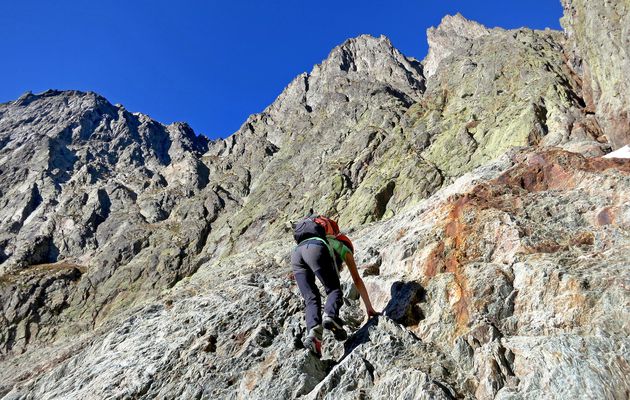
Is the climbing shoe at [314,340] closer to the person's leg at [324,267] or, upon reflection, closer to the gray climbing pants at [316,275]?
the gray climbing pants at [316,275]

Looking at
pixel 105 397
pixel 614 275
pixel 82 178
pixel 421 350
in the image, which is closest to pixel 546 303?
pixel 614 275

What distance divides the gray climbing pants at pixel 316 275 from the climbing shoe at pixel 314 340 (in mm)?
111

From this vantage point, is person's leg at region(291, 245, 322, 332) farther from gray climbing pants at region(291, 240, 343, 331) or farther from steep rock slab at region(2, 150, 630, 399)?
steep rock slab at region(2, 150, 630, 399)

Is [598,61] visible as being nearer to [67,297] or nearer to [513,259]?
[513,259]

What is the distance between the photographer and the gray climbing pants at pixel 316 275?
31.6 feet

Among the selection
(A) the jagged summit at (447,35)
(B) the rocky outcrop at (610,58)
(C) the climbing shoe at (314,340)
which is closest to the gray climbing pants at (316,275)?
(C) the climbing shoe at (314,340)

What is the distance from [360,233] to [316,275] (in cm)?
2301

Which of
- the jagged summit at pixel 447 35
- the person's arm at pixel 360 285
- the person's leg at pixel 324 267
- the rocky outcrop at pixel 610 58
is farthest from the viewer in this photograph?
the jagged summit at pixel 447 35

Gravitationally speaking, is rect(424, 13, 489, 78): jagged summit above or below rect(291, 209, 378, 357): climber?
above

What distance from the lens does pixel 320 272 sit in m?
9.88

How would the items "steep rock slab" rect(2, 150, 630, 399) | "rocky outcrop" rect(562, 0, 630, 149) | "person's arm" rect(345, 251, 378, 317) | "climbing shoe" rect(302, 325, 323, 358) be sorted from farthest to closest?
"rocky outcrop" rect(562, 0, 630, 149), "person's arm" rect(345, 251, 378, 317), "climbing shoe" rect(302, 325, 323, 358), "steep rock slab" rect(2, 150, 630, 399)

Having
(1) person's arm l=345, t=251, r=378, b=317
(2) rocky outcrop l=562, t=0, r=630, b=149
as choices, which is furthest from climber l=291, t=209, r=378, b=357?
(2) rocky outcrop l=562, t=0, r=630, b=149

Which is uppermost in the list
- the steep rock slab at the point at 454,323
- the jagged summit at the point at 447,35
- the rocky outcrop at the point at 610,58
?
the jagged summit at the point at 447,35

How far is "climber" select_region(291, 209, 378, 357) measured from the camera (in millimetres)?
9609
